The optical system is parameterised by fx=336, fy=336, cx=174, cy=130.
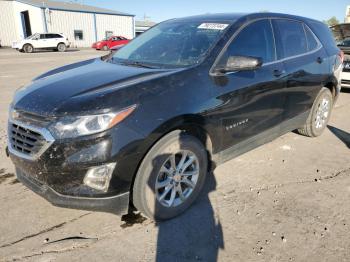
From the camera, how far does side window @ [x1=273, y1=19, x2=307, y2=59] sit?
4113 millimetres

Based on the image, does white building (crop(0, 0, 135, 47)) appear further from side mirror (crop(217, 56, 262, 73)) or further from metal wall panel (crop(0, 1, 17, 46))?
side mirror (crop(217, 56, 262, 73))

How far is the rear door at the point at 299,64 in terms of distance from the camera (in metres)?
4.16

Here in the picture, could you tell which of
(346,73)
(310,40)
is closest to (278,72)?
(310,40)

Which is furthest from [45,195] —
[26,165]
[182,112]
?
[182,112]

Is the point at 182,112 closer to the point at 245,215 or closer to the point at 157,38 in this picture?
the point at 245,215

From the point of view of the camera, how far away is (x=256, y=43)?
3787 mm

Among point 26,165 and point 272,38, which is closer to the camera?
Answer: point 26,165

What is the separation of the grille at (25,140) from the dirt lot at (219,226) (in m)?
0.73

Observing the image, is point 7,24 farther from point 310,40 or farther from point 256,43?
point 256,43

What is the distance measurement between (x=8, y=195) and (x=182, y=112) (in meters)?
2.06

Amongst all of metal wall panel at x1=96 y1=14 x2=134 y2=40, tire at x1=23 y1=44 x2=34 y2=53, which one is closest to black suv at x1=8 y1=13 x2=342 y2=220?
tire at x1=23 y1=44 x2=34 y2=53

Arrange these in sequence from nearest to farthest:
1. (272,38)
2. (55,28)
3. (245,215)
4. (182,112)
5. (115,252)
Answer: (115,252) → (182,112) → (245,215) → (272,38) → (55,28)

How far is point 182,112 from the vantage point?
114 inches

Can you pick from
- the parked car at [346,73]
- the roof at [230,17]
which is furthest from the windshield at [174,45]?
the parked car at [346,73]
